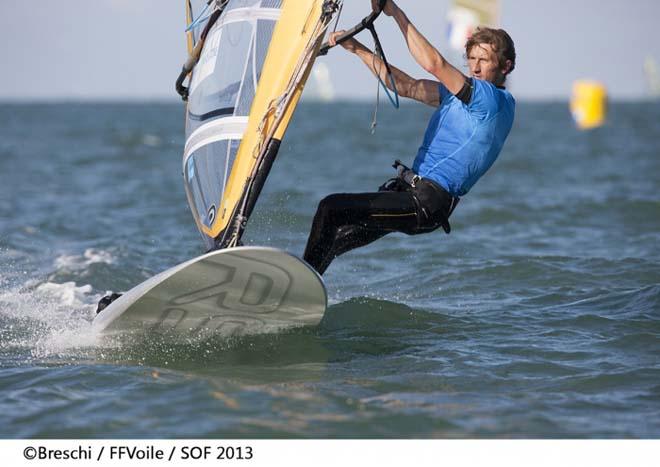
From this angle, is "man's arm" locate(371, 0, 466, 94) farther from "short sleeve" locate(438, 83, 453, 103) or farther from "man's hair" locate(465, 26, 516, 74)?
"short sleeve" locate(438, 83, 453, 103)

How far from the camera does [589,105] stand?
4659 cm

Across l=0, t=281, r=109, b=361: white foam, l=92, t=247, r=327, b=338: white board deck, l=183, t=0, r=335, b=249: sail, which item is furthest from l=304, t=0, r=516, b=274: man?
l=0, t=281, r=109, b=361: white foam

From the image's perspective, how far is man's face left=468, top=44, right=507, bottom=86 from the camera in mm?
5348

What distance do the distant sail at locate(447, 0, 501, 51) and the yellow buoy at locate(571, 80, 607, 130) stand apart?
26.5 m

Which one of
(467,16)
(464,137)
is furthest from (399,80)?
(467,16)

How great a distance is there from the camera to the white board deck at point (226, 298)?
16.4ft

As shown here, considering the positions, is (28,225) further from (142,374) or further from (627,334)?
(627,334)

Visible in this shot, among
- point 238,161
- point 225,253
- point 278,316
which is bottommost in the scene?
point 278,316

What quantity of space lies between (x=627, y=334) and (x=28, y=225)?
26.6 feet

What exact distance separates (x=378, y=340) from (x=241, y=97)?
68.5 inches

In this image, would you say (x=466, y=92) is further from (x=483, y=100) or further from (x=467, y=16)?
(x=467, y=16)

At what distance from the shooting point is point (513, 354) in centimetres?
570
